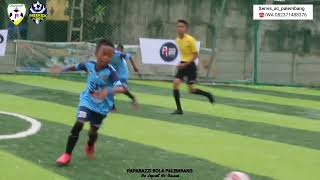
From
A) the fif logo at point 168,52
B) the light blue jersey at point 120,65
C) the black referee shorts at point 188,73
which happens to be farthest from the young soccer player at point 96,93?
the fif logo at point 168,52

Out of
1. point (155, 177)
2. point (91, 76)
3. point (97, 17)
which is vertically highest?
point (97, 17)

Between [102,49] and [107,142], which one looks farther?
[107,142]

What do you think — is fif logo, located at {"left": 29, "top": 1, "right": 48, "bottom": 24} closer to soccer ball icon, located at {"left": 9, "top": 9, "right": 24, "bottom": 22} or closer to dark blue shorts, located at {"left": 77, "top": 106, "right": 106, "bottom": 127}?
soccer ball icon, located at {"left": 9, "top": 9, "right": 24, "bottom": 22}

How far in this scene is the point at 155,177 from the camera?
269 inches

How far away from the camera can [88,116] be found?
7320 millimetres

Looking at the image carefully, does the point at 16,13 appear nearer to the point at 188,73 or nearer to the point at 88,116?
the point at 188,73

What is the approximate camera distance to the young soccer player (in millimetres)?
7219

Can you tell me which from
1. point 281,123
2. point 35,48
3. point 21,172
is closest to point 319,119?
point 281,123

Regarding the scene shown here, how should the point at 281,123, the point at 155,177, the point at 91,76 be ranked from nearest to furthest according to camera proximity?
the point at 155,177 < the point at 91,76 < the point at 281,123

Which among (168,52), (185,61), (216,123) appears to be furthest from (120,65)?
(168,52)

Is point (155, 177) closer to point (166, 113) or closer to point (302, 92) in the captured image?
point (166, 113)

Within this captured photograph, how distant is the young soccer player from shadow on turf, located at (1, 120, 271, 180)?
29 cm

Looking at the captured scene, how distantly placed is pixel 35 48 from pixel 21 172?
13.6 m

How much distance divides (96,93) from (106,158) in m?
0.88
